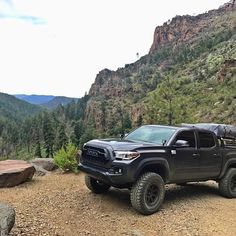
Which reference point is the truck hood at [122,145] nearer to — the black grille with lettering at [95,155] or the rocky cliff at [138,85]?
the black grille with lettering at [95,155]

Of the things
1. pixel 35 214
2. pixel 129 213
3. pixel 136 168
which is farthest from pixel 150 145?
pixel 35 214

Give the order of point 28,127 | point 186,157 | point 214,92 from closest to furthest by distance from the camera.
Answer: point 186,157, point 214,92, point 28,127

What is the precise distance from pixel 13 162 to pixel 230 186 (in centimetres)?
648

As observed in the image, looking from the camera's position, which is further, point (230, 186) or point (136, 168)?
point (230, 186)

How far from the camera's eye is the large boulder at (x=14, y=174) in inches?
394

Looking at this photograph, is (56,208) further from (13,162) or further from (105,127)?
(105,127)

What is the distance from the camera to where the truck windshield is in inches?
332

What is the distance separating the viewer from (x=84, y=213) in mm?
7637

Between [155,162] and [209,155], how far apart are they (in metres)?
1.95

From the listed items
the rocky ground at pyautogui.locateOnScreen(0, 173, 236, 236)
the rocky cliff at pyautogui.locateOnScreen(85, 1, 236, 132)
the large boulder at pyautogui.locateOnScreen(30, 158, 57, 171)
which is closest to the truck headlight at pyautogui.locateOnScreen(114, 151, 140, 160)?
the rocky ground at pyautogui.locateOnScreen(0, 173, 236, 236)

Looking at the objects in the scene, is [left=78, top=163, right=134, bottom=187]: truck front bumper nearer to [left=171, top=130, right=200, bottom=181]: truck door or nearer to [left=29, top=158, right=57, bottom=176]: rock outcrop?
[left=171, top=130, right=200, bottom=181]: truck door

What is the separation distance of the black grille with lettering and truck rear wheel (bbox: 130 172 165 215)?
832mm

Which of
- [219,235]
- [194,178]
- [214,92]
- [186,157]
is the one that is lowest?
[219,235]

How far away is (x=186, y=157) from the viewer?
333 inches
